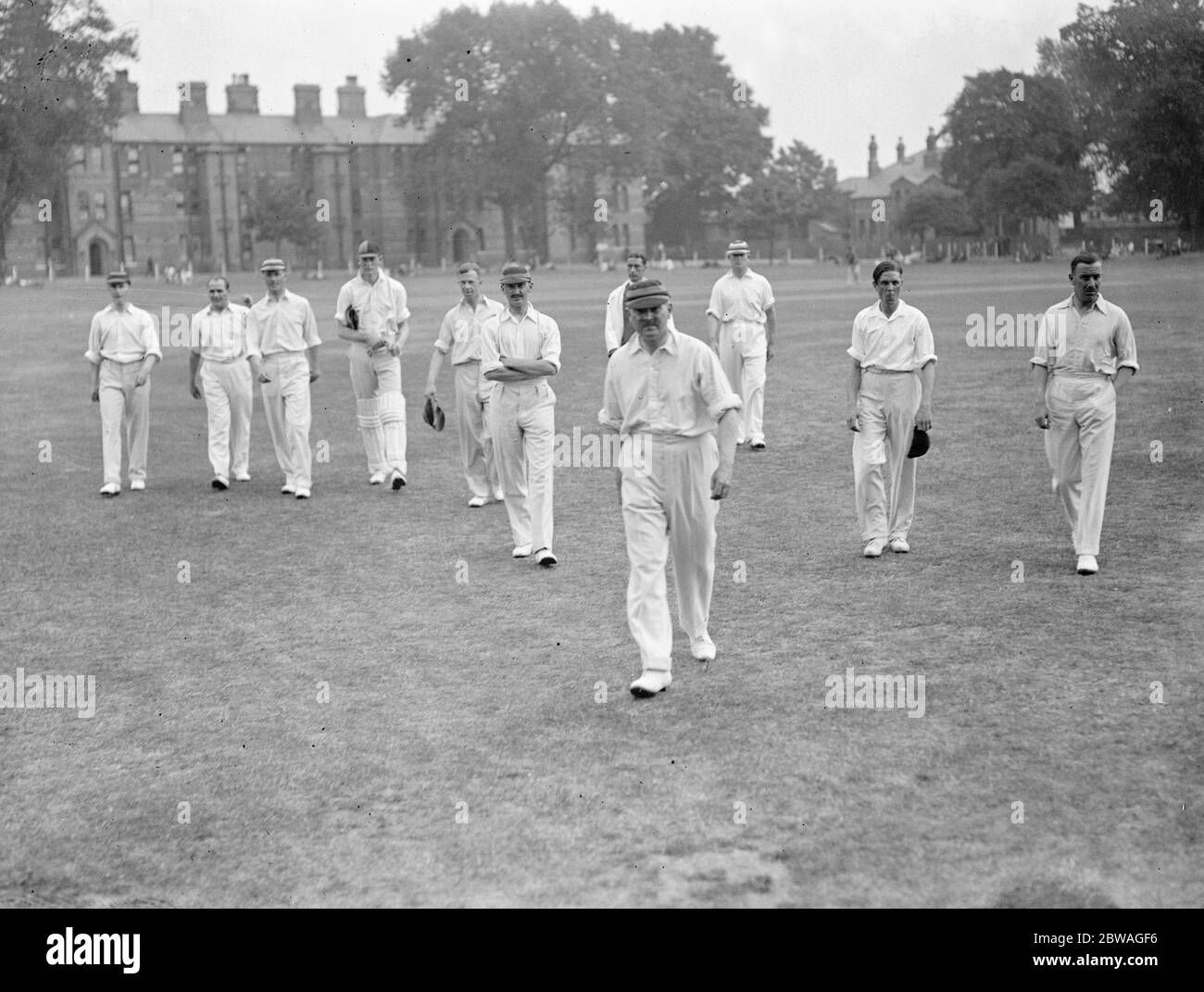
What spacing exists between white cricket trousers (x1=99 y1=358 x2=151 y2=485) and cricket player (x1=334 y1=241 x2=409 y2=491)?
7.32 ft

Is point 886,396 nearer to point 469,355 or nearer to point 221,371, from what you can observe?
point 469,355

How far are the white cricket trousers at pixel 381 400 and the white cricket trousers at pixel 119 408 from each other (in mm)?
2222

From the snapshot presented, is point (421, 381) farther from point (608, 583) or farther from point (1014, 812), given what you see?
point (1014, 812)

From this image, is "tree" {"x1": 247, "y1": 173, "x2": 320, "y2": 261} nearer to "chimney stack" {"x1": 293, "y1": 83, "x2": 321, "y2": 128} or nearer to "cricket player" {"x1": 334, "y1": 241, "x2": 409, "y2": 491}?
"chimney stack" {"x1": 293, "y1": 83, "x2": 321, "y2": 128}

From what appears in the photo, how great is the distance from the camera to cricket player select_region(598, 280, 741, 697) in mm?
7496

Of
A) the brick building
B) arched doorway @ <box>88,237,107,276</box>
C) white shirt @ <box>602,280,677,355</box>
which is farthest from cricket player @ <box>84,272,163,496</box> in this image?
arched doorway @ <box>88,237,107,276</box>

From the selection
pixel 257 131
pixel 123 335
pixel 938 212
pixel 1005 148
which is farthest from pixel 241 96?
pixel 123 335

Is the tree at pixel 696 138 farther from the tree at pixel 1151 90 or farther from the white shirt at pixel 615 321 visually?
the white shirt at pixel 615 321

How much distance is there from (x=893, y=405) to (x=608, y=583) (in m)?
2.41

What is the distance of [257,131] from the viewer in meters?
104

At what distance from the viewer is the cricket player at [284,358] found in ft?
46.0

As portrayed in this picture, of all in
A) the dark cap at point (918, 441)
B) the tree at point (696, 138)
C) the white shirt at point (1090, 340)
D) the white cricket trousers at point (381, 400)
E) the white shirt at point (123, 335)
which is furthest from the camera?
the tree at point (696, 138)

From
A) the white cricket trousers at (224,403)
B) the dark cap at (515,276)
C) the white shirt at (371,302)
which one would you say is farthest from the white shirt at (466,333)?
the white cricket trousers at (224,403)

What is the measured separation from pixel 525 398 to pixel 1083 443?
155 inches
